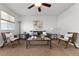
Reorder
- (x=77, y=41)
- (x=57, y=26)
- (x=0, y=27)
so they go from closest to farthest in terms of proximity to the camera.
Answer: (x=77, y=41) → (x=0, y=27) → (x=57, y=26)

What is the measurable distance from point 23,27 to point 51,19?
2808 millimetres

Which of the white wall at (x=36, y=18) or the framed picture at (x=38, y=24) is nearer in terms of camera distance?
the framed picture at (x=38, y=24)

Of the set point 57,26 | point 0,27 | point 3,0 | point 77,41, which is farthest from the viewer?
point 57,26

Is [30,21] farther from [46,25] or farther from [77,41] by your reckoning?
[77,41]

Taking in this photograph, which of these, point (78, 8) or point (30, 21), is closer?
point (78, 8)

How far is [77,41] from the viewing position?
19.6ft

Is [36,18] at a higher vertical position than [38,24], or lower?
higher

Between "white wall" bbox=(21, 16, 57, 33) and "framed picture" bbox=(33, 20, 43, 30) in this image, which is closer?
"framed picture" bbox=(33, 20, 43, 30)

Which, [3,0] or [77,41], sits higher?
[3,0]

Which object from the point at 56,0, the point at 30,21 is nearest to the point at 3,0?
the point at 56,0

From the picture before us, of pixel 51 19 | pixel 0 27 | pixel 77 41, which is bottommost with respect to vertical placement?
pixel 77 41

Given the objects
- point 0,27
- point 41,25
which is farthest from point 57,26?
point 0,27

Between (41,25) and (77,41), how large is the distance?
5569 mm

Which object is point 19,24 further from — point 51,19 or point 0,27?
point 0,27
